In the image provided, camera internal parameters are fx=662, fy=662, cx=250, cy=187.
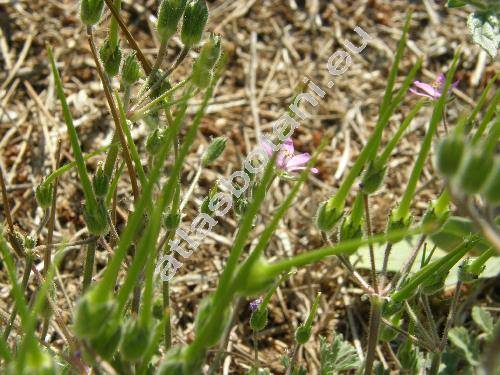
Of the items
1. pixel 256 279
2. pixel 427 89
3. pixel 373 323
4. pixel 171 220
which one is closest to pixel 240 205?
pixel 171 220

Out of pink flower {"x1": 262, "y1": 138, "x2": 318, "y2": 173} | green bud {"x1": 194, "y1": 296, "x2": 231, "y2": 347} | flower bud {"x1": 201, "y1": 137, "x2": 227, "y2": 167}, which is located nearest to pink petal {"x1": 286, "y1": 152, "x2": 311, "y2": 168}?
pink flower {"x1": 262, "y1": 138, "x2": 318, "y2": 173}

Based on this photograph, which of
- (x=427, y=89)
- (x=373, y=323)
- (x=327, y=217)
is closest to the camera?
(x=327, y=217)

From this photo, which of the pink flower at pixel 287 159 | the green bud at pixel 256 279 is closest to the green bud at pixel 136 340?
the green bud at pixel 256 279

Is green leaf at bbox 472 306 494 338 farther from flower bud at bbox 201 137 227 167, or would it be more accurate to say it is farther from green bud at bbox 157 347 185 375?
green bud at bbox 157 347 185 375

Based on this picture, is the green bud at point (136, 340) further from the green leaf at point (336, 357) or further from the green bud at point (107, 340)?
the green leaf at point (336, 357)

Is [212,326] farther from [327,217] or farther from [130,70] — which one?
[130,70]

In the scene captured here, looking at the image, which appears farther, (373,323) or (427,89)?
(427,89)
